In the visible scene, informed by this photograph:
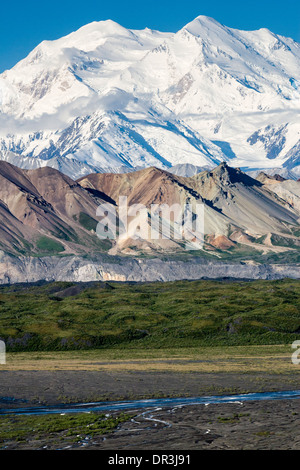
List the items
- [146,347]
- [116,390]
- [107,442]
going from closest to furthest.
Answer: [107,442], [116,390], [146,347]

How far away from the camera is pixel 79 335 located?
19662 centimetres

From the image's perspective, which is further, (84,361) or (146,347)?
(146,347)

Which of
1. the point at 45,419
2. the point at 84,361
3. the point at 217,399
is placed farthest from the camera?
the point at 84,361
